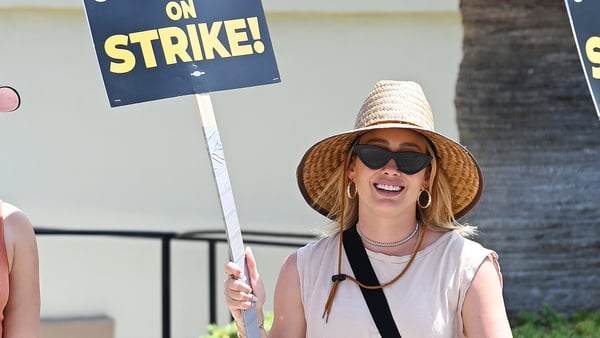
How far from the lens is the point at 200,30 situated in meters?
3.19

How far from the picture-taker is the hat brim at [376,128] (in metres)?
3.18

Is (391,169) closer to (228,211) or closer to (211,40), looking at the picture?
(228,211)

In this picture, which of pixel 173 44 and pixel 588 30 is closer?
pixel 173 44

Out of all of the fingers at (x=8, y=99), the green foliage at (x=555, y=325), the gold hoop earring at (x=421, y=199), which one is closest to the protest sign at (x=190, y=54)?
the fingers at (x=8, y=99)

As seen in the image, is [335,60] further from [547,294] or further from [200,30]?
[200,30]

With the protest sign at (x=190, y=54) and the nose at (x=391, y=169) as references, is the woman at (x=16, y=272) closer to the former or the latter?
the protest sign at (x=190, y=54)

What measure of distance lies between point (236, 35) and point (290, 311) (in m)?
0.79

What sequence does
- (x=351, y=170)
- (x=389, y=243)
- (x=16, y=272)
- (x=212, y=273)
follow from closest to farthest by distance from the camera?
(x=16, y=272)
(x=389, y=243)
(x=351, y=170)
(x=212, y=273)

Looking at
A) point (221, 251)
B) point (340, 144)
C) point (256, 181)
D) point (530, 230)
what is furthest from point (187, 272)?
→ point (340, 144)

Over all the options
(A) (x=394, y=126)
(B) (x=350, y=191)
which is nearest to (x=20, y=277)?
Answer: (B) (x=350, y=191)

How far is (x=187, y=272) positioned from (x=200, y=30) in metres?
3.47

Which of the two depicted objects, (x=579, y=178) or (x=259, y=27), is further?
(x=579, y=178)

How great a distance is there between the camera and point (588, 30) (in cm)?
328

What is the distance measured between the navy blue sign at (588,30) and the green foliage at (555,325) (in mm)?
2884
